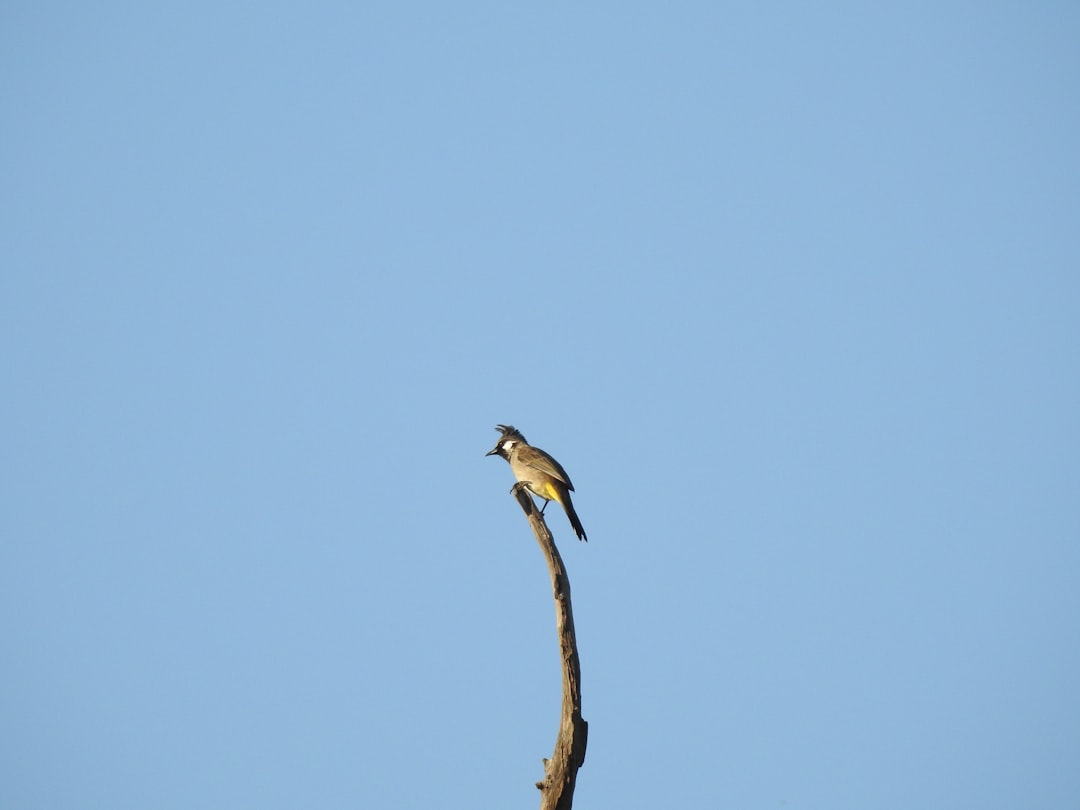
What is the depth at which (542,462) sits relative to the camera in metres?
16.9

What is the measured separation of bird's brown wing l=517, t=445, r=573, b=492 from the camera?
1647cm

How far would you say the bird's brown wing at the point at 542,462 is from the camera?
1647cm

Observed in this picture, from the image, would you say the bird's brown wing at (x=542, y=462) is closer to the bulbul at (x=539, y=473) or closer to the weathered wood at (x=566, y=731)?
the bulbul at (x=539, y=473)

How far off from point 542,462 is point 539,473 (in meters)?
0.16

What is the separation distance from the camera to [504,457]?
1830 centimetres

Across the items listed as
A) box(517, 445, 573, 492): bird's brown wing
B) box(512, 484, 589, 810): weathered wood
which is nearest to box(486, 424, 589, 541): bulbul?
box(517, 445, 573, 492): bird's brown wing

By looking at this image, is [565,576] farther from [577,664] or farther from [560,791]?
[560,791]

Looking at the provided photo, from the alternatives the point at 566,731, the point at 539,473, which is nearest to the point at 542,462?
the point at 539,473

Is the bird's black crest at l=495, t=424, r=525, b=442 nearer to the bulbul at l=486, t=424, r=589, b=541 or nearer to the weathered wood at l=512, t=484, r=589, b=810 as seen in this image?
the bulbul at l=486, t=424, r=589, b=541

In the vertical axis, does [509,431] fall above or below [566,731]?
above

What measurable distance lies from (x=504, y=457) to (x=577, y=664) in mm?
4836

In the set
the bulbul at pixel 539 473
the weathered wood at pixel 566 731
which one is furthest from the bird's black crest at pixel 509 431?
the weathered wood at pixel 566 731

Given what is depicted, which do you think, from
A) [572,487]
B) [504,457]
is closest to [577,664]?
[572,487]

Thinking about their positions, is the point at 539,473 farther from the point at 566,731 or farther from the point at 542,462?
the point at 566,731
